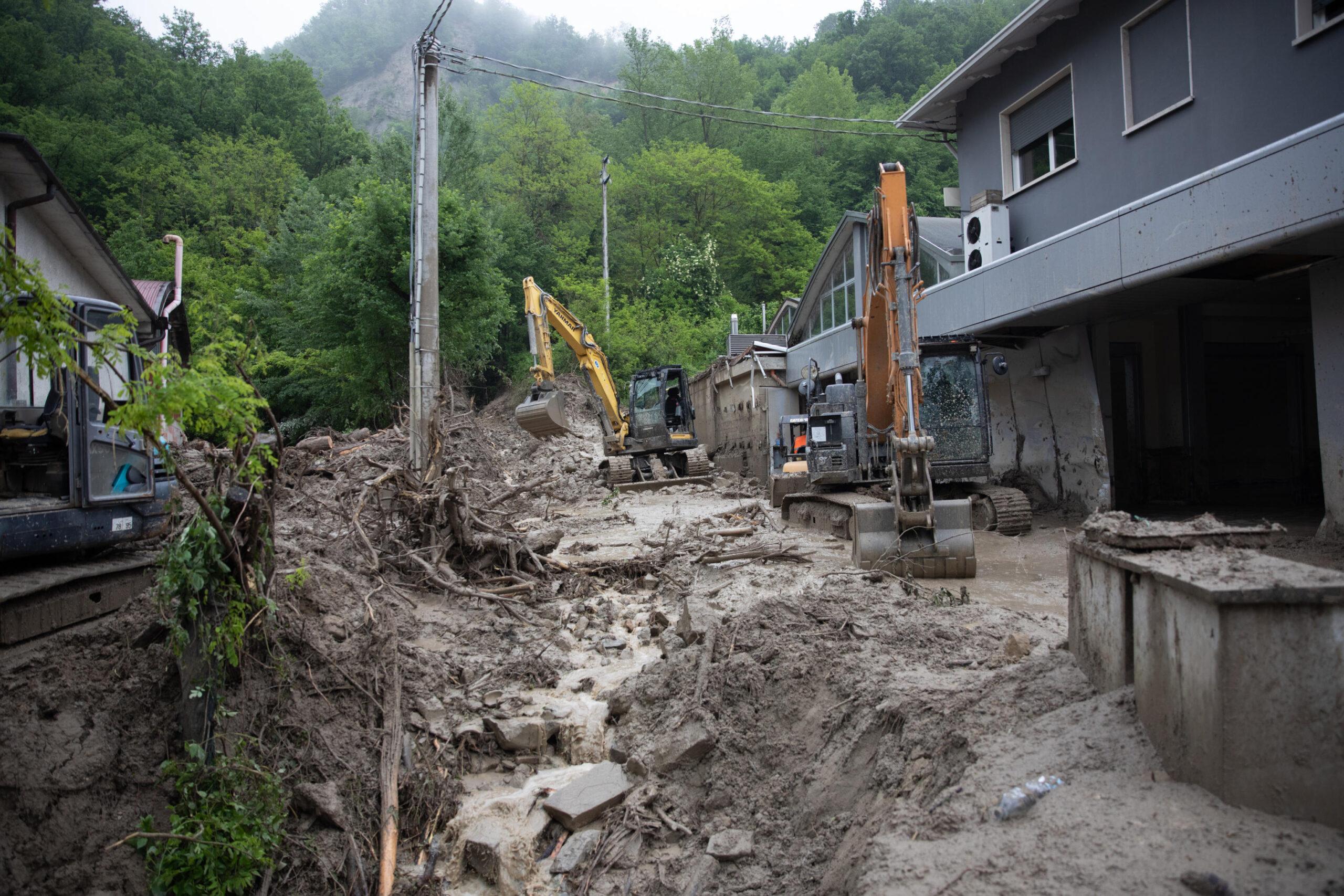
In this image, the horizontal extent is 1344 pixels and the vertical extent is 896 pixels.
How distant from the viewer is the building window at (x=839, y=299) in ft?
69.4

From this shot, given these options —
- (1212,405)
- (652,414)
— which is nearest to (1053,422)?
(1212,405)

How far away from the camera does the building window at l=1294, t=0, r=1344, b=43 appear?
8.98m

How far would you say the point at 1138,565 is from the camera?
315 centimetres

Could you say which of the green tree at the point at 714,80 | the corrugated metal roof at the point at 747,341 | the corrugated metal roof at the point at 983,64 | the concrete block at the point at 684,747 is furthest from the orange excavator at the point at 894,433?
the green tree at the point at 714,80

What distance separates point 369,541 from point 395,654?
2824 mm

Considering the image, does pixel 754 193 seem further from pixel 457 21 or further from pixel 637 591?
pixel 457 21

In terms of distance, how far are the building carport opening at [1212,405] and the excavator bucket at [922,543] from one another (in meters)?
5.22

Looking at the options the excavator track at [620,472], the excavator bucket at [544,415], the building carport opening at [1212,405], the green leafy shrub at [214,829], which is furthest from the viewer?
the excavator track at [620,472]

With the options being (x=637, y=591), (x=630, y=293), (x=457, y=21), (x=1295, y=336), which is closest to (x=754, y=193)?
(x=630, y=293)

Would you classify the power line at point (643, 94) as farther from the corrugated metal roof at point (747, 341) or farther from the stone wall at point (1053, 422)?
the corrugated metal roof at point (747, 341)

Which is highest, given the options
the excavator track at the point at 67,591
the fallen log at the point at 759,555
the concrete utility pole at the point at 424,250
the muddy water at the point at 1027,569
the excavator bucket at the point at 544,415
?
the concrete utility pole at the point at 424,250

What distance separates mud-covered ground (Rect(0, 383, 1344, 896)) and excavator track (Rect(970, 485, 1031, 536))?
150 inches

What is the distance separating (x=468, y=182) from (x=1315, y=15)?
35.1 meters

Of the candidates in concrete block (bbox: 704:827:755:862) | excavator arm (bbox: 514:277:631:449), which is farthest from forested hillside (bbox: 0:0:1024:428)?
concrete block (bbox: 704:827:755:862)
